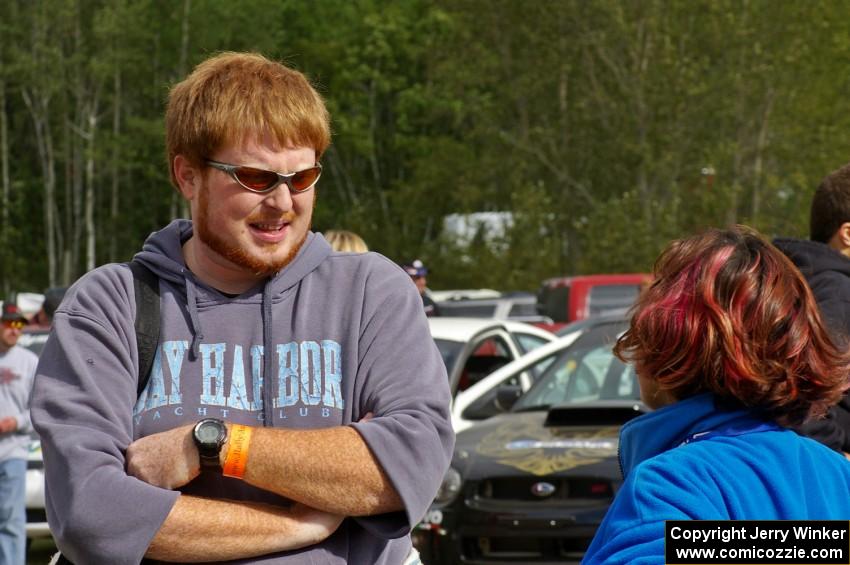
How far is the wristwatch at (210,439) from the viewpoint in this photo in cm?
278

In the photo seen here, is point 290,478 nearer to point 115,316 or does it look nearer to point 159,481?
point 159,481

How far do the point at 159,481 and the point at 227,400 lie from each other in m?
0.19

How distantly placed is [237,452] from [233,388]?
160 mm

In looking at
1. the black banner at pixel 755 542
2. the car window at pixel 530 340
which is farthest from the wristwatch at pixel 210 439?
the car window at pixel 530 340

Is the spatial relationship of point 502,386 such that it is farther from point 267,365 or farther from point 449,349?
point 267,365

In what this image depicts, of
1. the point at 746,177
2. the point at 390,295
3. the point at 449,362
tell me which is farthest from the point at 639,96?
the point at 390,295

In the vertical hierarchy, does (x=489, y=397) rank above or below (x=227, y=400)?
below

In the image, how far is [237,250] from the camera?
301 cm

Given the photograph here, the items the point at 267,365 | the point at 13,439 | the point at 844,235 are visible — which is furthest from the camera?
the point at 13,439

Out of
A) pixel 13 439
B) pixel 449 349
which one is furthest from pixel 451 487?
pixel 13 439

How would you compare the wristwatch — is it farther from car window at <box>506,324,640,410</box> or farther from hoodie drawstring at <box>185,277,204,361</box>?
car window at <box>506,324,640,410</box>

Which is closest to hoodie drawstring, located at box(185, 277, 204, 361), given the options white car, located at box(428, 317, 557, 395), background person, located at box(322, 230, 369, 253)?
background person, located at box(322, 230, 369, 253)

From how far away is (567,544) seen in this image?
27.2ft

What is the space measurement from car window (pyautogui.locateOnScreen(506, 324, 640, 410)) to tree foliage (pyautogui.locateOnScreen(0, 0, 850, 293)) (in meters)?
24.7
